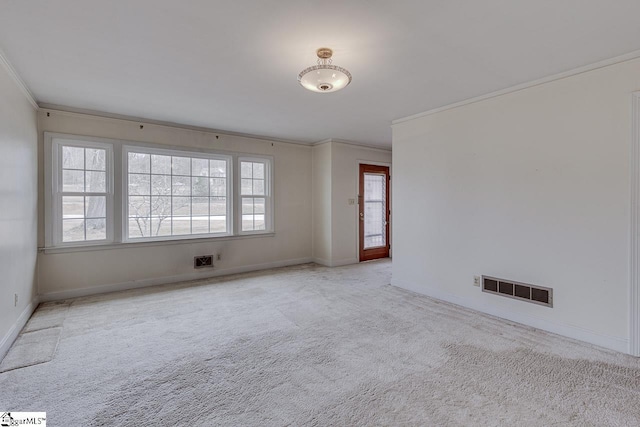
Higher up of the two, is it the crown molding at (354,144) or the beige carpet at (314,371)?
the crown molding at (354,144)

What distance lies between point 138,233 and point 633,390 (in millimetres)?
5581

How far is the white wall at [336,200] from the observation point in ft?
19.7

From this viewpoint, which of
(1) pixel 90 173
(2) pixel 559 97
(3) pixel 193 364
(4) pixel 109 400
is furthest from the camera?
(1) pixel 90 173

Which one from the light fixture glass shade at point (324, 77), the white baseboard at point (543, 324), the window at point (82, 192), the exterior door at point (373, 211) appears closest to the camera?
→ the light fixture glass shade at point (324, 77)

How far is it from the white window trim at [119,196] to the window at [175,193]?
0.18 ft

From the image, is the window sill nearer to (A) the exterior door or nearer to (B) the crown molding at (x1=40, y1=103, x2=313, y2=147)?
(B) the crown molding at (x1=40, y1=103, x2=313, y2=147)

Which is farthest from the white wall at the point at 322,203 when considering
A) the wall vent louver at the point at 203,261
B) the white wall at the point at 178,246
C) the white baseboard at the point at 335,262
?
the wall vent louver at the point at 203,261

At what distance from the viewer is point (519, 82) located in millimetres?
3107

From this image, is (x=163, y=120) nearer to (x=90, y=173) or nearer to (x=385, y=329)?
(x=90, y=173)

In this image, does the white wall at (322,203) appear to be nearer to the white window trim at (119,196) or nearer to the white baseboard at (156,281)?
the white baseboard at (156,281)

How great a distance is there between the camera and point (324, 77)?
2.41m

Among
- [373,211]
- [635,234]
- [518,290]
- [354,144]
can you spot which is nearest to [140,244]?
[354,144]

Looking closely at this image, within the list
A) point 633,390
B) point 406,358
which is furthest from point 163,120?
point 633,390

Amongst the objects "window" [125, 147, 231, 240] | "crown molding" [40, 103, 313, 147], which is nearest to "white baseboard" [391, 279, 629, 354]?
"window" [125, 147, 231, 240]
